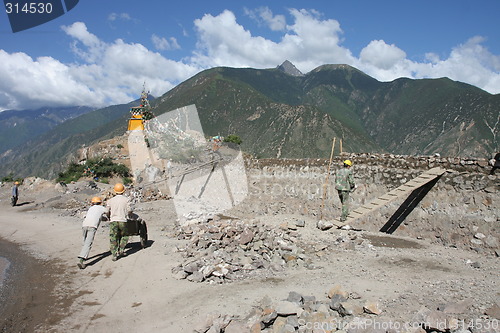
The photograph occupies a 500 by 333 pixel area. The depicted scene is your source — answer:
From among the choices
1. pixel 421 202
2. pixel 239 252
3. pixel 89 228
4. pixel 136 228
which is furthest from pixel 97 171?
pixel 421 202

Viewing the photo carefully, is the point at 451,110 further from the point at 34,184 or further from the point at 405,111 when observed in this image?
the point at 34,184

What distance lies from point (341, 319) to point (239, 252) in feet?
10.9

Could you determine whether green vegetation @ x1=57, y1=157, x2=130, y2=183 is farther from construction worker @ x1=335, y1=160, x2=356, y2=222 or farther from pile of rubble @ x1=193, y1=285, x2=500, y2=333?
pile of rubble @ x1=193, y1=285, x2=500, y2=333

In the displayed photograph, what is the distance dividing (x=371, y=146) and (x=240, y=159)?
81.4 meters

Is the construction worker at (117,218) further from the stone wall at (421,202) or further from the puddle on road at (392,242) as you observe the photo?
the stone wall at (421,202)

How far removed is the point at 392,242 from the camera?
26.0 ft

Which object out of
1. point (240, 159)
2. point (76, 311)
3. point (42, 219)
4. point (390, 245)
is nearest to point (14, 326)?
point (76, 311)

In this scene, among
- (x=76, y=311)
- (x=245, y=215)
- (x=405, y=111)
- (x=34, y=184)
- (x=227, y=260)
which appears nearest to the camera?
(x=76, y=311)

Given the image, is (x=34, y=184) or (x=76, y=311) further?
(x=34, y=184)

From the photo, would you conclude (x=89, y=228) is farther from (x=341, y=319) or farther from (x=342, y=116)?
(x=342, y=116)

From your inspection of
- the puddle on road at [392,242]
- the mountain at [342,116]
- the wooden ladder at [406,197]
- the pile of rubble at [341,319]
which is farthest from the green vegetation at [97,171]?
the mountain at [342,116]

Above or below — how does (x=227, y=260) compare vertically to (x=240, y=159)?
below

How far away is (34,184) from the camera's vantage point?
2270 cm

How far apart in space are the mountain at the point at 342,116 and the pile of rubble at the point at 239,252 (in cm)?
6304
